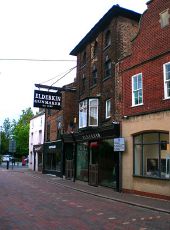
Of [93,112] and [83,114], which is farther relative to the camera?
[83,114]

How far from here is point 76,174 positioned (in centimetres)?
2980

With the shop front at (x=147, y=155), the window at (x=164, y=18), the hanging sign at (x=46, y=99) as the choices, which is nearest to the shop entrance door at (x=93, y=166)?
the shop front at (x=147, y=155)

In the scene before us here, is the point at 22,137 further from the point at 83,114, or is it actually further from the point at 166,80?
the point at 166,80

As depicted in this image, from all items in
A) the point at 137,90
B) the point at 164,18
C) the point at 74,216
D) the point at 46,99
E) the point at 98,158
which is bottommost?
the point at 74,216

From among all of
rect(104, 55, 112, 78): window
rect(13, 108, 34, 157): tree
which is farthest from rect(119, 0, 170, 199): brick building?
rect(13, 108, 34, 157): tree

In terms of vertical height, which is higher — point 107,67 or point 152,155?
point 107,67

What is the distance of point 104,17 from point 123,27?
1827mm

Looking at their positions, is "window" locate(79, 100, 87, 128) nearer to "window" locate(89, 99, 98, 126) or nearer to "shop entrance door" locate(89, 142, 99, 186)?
"window" locate(89, 99, 98, 126)

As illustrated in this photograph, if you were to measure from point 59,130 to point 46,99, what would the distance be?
855cm

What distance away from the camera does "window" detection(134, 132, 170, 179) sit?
1780cm

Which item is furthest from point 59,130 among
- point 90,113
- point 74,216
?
point 74,216

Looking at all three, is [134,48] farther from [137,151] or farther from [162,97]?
[137,151]

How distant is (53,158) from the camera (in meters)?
37.6

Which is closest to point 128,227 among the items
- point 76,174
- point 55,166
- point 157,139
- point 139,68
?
point 157,139
